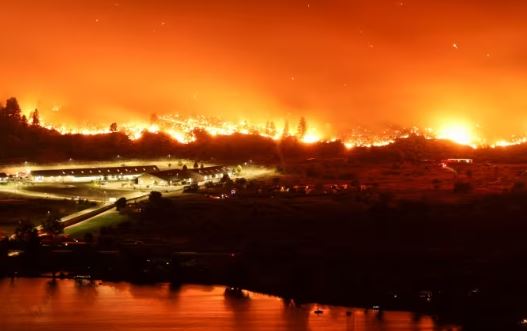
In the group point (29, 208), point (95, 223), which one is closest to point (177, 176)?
point (29, 208)

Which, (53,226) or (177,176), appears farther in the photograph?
(177,176)

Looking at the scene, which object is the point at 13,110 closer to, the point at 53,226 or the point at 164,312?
the point at 53,226

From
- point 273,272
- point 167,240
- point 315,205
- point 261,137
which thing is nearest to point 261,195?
point 315,205

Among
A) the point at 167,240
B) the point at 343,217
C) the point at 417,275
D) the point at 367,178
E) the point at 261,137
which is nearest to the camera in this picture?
the point at 417,275

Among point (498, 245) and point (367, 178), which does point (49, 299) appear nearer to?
point (498, 245)

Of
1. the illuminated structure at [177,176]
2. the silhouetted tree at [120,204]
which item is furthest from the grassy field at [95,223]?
the illuminated structure at [177,176]
